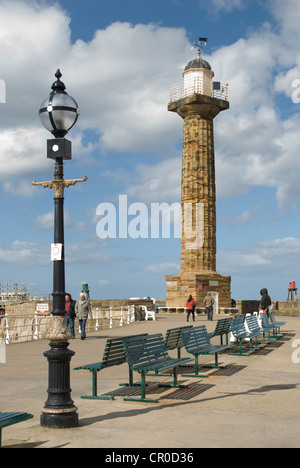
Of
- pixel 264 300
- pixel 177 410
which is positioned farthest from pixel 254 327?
pixel 177 410

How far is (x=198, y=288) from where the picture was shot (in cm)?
3916

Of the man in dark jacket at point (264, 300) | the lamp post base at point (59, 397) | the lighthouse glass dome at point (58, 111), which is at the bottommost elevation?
the lamp post base at point (59, 397)

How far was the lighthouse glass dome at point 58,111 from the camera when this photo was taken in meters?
7.29

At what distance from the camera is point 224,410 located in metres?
7.67

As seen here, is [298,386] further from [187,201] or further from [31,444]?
[187,201]

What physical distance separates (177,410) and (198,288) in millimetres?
31636

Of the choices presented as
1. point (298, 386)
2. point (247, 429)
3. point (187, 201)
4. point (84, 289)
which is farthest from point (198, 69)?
point (247, 429)

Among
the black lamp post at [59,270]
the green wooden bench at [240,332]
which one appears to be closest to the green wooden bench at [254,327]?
the green wooden bench at [240,332]

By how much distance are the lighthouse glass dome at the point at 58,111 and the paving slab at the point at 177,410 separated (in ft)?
12.4

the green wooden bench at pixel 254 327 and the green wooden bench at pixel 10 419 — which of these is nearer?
the green wooden bench at pixel 10 419

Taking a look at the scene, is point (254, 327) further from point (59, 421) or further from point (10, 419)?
point (10, 419)

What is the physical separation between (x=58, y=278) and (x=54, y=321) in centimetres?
54

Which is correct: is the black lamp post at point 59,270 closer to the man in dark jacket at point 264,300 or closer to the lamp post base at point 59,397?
the lamp post base at point 59,397

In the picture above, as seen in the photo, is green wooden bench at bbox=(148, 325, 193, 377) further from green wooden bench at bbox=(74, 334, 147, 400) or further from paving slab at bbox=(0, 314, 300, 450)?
green wooden bench at bbox=(74, 334, 147, 400)
